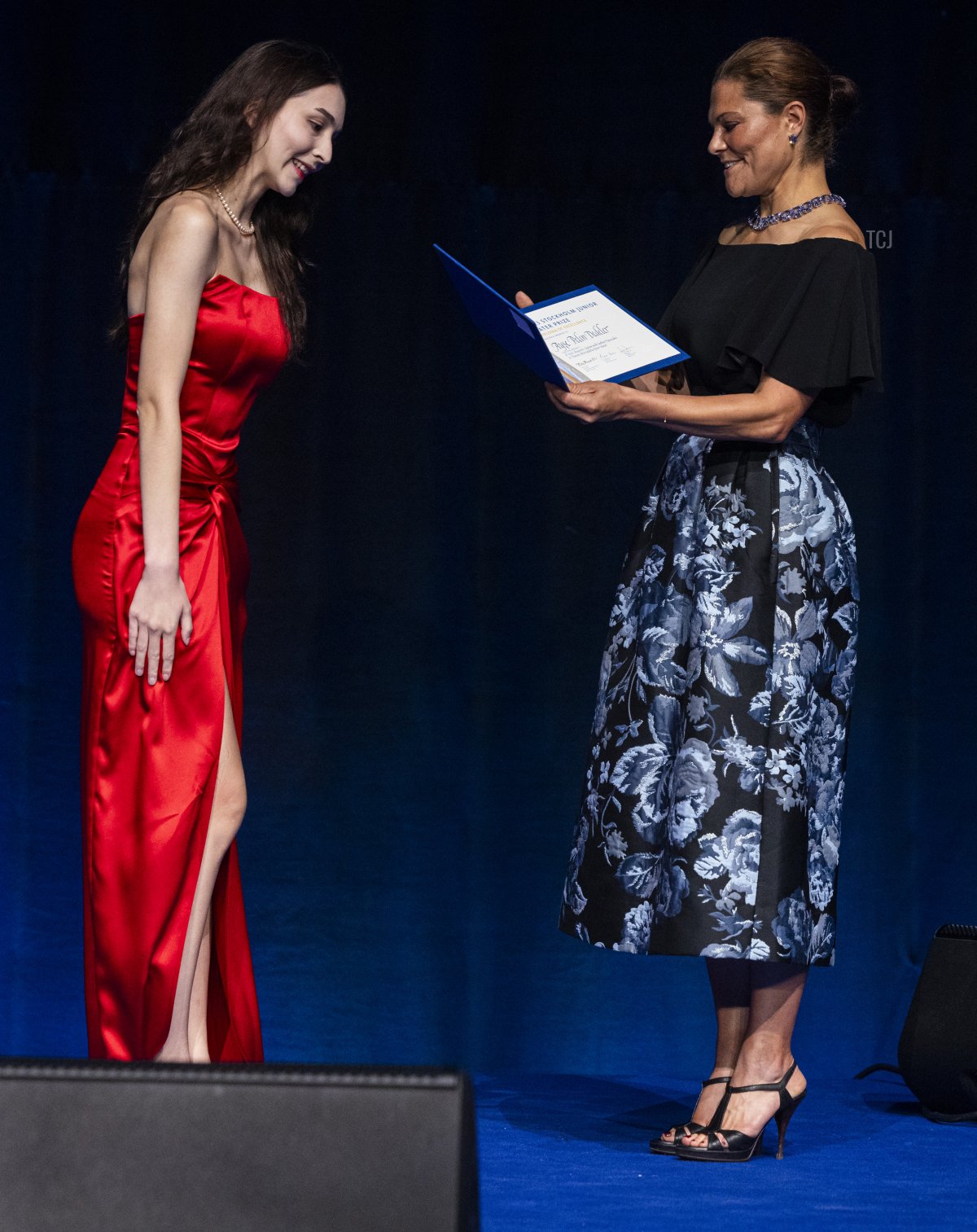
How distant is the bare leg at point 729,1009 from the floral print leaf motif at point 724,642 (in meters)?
0.41

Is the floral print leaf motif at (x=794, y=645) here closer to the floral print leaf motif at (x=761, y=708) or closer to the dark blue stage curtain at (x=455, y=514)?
the floral print leaf motif at (x=761, y=708)

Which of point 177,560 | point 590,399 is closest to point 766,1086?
point 590,399

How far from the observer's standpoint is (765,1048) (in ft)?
7.36

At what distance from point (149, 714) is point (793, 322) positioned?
1.03 metres

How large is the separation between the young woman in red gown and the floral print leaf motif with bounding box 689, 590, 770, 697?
0.65 meters

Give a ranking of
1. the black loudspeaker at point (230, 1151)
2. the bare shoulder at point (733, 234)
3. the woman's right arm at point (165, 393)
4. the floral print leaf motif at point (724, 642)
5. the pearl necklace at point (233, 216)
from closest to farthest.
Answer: the black loudspeaker at point (230, 1151)
the woman's right arm at point (165, 393)
the pearl necklace at point (233, 216)
the floral print leaf motif at point (724, 642)
the bare shoulder at point (733, 234)

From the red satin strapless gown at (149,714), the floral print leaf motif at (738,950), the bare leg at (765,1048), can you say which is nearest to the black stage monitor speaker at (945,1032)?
the bare leg at (765,1048)

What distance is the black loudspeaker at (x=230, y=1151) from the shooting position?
1098 mm

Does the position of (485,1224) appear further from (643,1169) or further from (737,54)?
(737,54)

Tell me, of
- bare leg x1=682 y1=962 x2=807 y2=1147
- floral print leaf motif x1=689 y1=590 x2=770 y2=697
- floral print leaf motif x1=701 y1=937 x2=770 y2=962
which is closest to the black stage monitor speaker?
bare leg x1=682 y1=962 x2=807 y2=1147

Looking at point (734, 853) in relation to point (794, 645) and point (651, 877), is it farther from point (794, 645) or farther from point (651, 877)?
point (794, 645)

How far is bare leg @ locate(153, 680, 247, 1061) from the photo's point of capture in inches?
82.6

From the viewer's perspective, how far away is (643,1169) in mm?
2152

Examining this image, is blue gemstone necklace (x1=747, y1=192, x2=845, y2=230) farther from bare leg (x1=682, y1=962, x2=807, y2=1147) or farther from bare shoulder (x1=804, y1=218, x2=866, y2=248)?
bare leg (x1=682, y1=962, x2=807, y2=1147)
